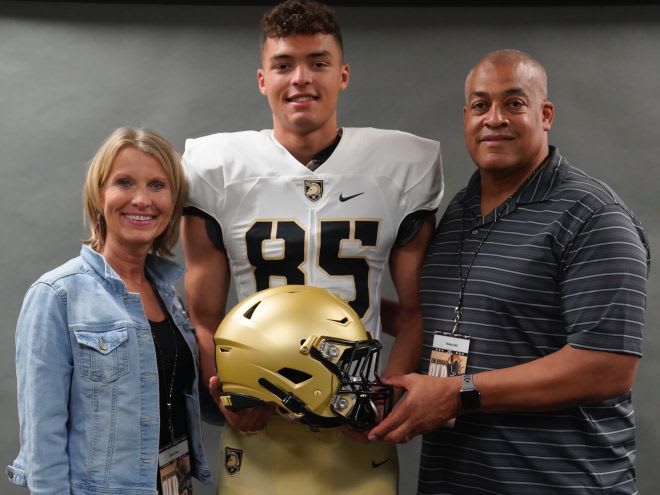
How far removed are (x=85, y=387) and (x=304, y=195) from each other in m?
0.70

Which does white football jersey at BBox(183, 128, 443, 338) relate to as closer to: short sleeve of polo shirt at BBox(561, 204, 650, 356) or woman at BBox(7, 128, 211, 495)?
woman at BBox(7, 128, 211, 495)

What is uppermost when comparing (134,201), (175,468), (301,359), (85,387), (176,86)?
(176,86)

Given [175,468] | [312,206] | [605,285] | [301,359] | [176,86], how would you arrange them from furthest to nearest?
[176,86]
[312,206]
[175,468]
[605,285]
[301,359]

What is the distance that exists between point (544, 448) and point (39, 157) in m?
2.08

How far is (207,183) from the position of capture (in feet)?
6.77

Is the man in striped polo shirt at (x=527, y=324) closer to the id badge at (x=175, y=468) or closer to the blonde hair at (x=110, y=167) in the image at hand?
the id badge at (x=175, y=468)

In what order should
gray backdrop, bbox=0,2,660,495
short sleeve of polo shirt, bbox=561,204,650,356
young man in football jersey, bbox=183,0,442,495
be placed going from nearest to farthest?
short sleeve of polo shirt, bbox=561,204,650,356 → young man in football jersey, bbox=183,0,442,495 → gray backdrop, bbox=0,2,660,495

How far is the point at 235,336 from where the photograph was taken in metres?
1.74

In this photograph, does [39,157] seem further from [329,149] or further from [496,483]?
[496,483]

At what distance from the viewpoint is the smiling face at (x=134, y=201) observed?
1.87 metres

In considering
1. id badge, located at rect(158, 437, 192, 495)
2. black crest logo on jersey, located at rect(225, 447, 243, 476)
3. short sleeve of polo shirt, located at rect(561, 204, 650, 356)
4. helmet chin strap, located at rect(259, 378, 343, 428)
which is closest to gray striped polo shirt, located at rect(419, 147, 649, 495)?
short sleeve of polo shirt, located at rect(561, 204, 650, 356)

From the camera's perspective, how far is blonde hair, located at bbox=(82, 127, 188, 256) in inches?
74.4

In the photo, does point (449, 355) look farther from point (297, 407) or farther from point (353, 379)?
point (297, 407)

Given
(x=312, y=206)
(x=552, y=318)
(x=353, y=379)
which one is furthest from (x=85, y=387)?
(x=552, y=318)
